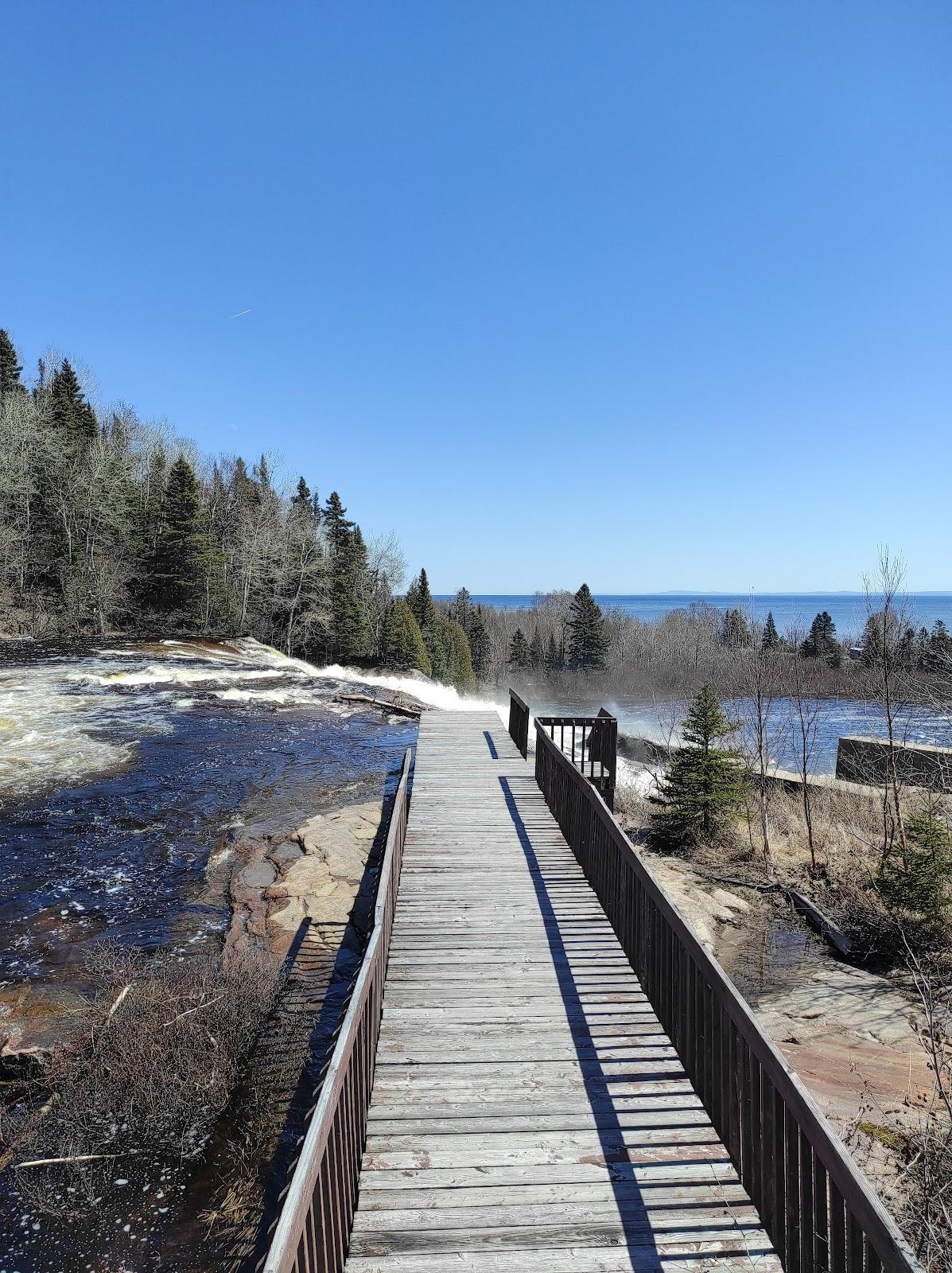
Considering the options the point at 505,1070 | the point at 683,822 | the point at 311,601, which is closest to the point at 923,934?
the point at 683,822

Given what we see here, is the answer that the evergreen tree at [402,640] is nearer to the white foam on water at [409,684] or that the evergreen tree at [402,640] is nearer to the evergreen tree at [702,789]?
the white foam on water at [409,684]

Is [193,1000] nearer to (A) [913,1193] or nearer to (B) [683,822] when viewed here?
(A) [913,1193]

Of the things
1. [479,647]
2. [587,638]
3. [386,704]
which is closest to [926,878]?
[386,704]

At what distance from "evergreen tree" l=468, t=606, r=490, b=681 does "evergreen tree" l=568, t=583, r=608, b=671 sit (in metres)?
13.8

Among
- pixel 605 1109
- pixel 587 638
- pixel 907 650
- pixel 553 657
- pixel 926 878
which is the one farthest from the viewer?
pixel 553 657

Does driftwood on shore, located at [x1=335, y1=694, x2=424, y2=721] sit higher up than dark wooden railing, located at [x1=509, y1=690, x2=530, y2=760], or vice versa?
dark wooden railing, located at [x1=509, y1=690, x2=530, y2=760]

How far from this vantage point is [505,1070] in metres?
4.44

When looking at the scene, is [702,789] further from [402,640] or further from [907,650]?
[402,640]

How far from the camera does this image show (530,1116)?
4.01 meters

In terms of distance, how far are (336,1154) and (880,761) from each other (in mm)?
23033

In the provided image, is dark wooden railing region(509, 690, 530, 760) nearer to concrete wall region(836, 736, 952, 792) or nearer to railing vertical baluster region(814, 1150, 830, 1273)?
railing vertical baluster region(814, 1150, 830, 1273)

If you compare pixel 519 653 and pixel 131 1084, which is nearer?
pixel 131 1084

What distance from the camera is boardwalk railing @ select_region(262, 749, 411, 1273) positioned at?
2.26 meters

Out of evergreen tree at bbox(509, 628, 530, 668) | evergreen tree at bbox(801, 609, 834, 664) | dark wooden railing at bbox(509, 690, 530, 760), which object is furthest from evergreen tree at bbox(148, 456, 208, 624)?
evergreen tree at bbox(801, 609, 834, 664)
